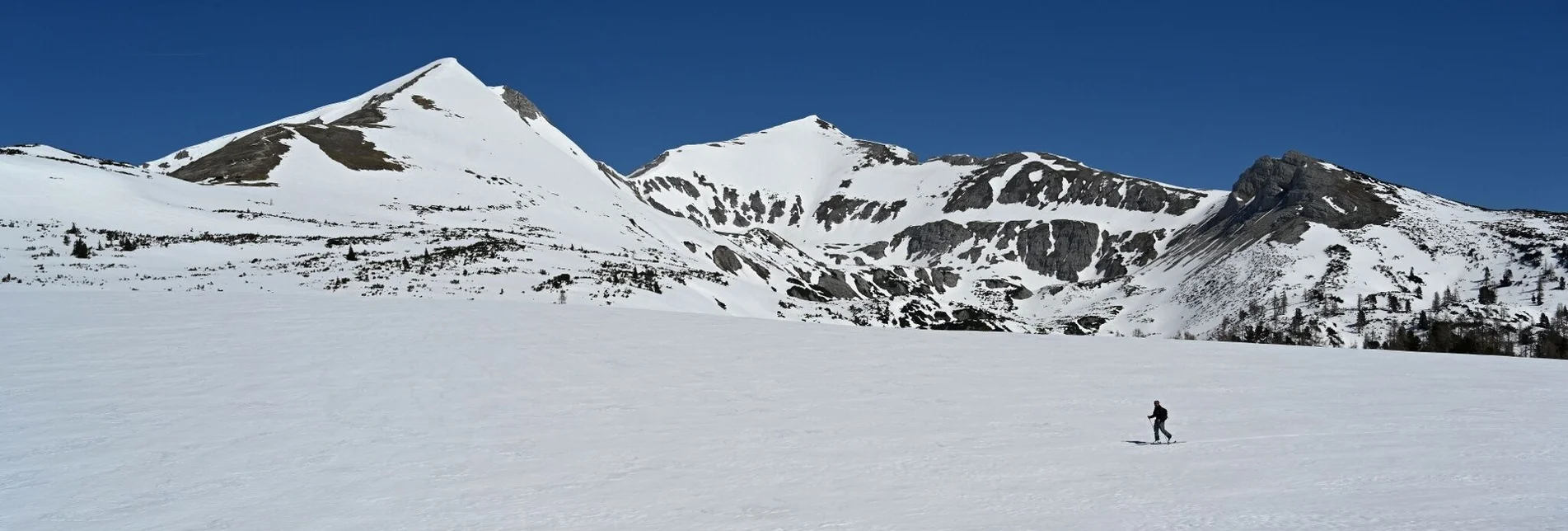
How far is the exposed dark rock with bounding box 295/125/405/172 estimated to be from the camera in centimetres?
9275

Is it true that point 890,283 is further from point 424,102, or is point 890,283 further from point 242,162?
point 242,162

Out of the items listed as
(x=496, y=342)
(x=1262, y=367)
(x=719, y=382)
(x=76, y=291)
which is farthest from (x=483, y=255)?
(x=1262, y=367)

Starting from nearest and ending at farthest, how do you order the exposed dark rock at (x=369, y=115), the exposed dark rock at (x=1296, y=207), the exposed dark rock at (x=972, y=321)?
the exposed dark rock at (x=972, y=321)
the exposed dark rock at (x=369, y=115)
the exposed dark rock at (x=1296, y=207)

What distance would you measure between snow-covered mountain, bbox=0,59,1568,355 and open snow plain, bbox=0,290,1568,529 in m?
18.3

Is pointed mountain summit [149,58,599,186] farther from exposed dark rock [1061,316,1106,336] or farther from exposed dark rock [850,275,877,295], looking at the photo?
exposed dark rock [1061,316,1106,336]

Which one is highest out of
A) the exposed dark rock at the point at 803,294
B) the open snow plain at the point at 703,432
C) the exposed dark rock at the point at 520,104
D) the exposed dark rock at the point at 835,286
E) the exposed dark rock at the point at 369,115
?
the exposed dark rock at the point at 520,104

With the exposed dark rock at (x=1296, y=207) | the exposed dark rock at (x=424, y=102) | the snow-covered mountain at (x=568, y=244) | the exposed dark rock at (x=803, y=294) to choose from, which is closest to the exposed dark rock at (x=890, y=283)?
the snow-covered mountain at (x=568, y=244)

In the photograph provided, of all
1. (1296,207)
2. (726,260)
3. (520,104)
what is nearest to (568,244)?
(726,260)

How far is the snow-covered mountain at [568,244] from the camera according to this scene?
46.6 meters

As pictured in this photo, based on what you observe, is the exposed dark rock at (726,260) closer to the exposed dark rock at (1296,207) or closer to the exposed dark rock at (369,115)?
the exposed dark rock at (369,115)

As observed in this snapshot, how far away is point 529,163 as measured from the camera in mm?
121125

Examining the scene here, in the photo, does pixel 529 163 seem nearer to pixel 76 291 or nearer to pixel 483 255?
pixel 483 255

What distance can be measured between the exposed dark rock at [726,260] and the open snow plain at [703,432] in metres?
66.9

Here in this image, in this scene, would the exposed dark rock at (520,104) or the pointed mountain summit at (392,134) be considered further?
the exposed dark rock at (520,104)
